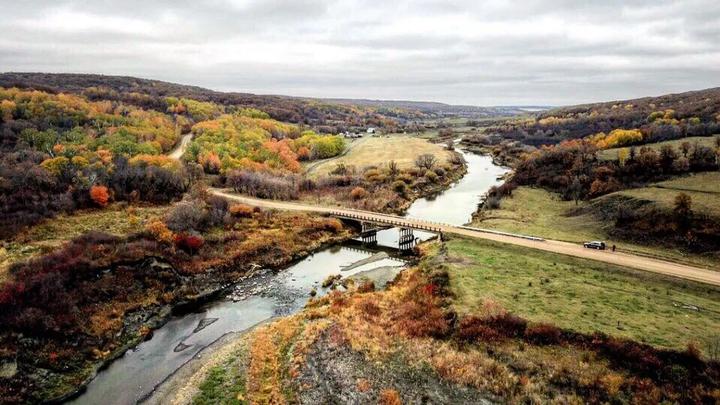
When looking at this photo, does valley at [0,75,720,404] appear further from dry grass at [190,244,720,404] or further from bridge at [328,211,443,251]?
bridge at [328,211,443,251]

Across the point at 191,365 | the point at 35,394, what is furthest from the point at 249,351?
the point at 35,394

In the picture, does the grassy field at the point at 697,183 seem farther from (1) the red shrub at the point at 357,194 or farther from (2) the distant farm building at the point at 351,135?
(2) the distant farm building at the point at 351,135

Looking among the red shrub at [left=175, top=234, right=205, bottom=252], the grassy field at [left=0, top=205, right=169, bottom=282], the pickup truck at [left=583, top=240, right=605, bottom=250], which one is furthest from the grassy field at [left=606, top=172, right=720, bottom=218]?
the grassy field at [left=0, top=205, right=169, bottom=282]

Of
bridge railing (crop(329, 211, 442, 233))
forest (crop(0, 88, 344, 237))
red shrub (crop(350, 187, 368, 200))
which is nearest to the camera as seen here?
bridge railing (crop(329, 211, 442, 233))

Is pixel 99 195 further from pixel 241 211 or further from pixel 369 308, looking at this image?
pixel 369 308

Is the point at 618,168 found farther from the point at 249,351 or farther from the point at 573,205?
the point at 249,351

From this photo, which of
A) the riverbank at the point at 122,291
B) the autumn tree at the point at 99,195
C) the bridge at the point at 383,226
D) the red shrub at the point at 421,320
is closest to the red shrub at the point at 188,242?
the riverbank at the point at 122,291
